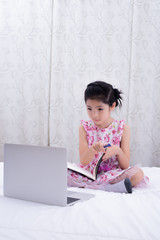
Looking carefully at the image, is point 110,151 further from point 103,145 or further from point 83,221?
point 83,221

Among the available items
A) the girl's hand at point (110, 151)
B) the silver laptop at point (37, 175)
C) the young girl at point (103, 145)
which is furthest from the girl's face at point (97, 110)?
the silver laptop at point (37, 175)

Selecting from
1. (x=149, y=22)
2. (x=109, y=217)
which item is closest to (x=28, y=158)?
(x=109, y=217)

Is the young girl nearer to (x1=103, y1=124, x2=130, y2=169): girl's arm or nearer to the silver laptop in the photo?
(x1=103, y1=124, x2=130, y2=169): girl's arm

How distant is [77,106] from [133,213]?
6.37ft

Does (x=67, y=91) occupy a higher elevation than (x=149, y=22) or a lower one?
lower

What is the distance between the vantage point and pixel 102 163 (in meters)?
1.61

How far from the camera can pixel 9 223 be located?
2.60 ft

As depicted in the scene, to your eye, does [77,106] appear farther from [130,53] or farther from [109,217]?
[109,217]

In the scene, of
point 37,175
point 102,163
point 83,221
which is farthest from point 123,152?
point 83,221

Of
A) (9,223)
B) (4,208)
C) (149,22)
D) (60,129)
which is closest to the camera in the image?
(9,223)

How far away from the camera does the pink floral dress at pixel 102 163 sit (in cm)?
137

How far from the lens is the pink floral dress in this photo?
1.37 meters

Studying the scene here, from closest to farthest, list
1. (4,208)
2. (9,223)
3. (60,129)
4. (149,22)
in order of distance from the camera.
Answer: (9,223) → (4,208) → (149,22) → (60,129)

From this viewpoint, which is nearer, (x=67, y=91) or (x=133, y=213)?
(x=133, y=213)
